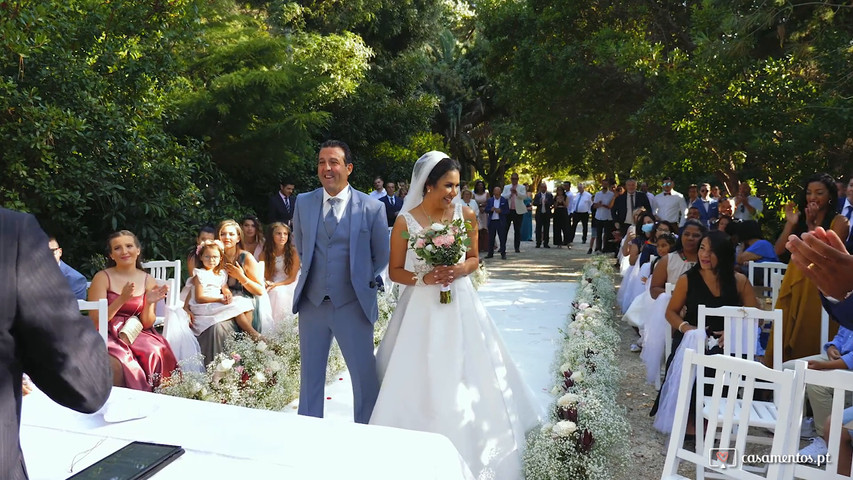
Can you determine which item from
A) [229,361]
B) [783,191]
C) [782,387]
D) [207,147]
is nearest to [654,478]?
[782,387]

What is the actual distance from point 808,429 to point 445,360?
9.47ft

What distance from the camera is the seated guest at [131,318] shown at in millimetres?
4922

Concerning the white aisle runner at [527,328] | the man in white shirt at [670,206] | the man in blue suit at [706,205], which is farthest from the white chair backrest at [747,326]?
the man in white shirt at [670,206]

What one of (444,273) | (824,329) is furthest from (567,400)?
(824,329)

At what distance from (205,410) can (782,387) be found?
7.61ft

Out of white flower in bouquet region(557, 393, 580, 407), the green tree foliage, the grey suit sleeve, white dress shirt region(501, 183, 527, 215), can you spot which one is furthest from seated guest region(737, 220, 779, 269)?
white dress shirt region(501, 183, 527, 215)

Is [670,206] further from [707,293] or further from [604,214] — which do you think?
[707,293]

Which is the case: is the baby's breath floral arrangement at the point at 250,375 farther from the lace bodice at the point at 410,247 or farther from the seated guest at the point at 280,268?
the lace bodice at the point at 410,247

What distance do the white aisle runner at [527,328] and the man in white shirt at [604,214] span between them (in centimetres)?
460

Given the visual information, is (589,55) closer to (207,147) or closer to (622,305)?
(622,305)

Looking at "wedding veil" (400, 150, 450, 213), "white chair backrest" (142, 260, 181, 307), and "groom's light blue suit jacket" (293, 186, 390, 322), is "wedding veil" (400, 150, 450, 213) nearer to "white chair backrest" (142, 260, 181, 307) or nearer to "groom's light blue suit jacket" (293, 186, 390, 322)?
"groom's light blue suit jacket" (293, 186, 390, 322)

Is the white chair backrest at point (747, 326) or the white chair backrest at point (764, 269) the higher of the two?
the white chair backrest at point (764, 269)

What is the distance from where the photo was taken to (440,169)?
452 centimetres

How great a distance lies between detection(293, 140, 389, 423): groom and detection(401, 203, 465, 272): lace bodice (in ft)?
0.59
